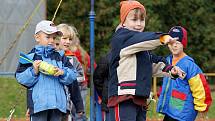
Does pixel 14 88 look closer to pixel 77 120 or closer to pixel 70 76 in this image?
pixel 77 120

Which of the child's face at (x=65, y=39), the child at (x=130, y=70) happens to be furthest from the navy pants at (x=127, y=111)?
the child's face at (x=65, y=39)

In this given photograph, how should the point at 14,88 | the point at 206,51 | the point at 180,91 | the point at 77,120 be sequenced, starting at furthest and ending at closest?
the point at 206,51
the point at 14,88
the point at 77,120
the point at 180,91

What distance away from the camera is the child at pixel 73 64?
21.8 feet

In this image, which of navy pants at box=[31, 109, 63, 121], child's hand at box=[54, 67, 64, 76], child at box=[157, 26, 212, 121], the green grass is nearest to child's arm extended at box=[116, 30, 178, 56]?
child's hand at box=[54, 67, 64, 76]

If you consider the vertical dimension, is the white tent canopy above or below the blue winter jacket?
above

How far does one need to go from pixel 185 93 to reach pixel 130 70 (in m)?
1.35

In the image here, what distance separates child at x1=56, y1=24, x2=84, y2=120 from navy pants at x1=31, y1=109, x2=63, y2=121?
28 cm

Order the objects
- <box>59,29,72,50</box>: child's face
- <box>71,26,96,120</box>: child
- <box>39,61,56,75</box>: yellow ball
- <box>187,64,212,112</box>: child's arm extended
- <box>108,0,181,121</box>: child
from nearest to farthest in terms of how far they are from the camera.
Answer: <box>108,0,181,121</box>: child, <box>39,61,56,75</box>: yellow ball, <box>187,64,212,112</box>: child's arm extended, <box>59,29,72,50</box>: child's face, <box>71,26,96,120</box>: child

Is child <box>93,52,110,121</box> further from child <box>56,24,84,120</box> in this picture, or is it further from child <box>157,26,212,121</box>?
child <box>157,26,212,121</box>

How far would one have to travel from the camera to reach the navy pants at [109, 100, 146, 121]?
18.9 ft

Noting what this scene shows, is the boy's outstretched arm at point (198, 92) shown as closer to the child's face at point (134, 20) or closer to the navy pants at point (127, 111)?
the navy pants at point (127, 111)

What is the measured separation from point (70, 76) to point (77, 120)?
2.00 m

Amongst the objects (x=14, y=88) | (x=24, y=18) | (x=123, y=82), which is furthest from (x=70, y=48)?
(x=24, y=18)

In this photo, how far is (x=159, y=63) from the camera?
6145 mm
